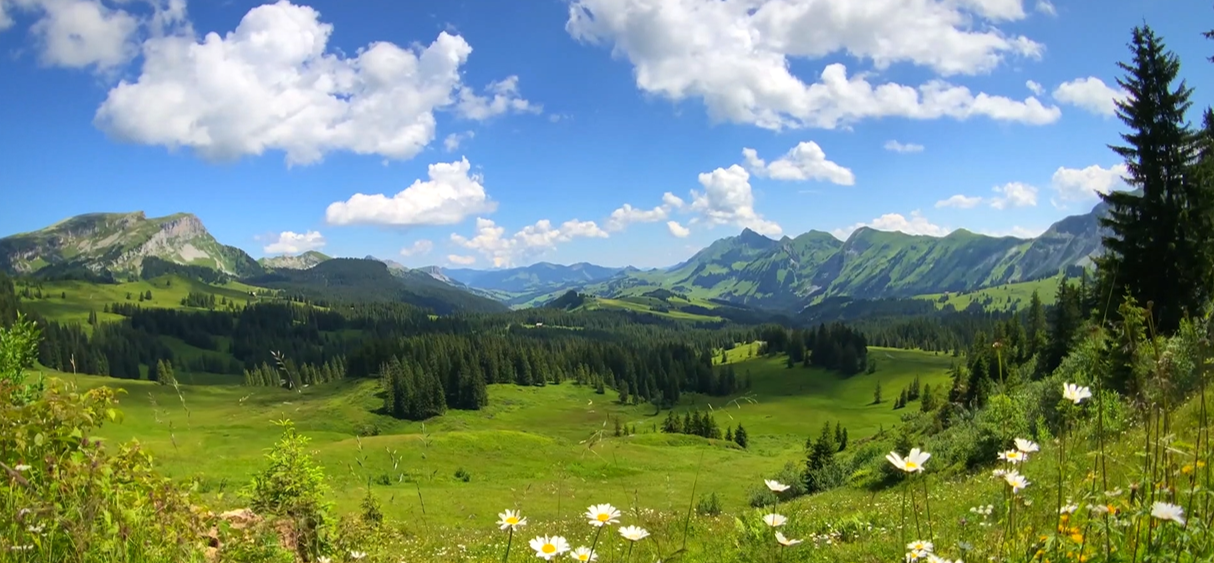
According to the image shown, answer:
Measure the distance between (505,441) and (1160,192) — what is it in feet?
213

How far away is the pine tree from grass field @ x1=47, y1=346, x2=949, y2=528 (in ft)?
73.6

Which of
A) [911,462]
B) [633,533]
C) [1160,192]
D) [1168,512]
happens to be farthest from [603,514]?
[1160,192]

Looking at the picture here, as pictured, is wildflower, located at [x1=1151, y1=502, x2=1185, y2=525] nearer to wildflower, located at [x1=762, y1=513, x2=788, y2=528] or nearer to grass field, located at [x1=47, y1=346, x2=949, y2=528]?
wildflower, located at [x1=762, y1=513, x2=788, y2=528]


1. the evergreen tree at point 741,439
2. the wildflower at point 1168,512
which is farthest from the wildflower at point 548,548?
the evergreen tree at point 741,439

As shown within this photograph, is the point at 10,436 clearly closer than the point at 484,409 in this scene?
Yes

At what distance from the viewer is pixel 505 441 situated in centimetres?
7581

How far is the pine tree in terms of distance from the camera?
29797mm

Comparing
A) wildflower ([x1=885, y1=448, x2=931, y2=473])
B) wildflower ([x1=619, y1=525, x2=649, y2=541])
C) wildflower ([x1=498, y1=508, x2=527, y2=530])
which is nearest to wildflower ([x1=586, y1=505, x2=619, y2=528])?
wildflower ([x1=619, y1=525, x2=649, y2=541])

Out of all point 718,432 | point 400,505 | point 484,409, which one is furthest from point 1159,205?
point 484,409

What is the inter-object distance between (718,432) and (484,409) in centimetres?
6318

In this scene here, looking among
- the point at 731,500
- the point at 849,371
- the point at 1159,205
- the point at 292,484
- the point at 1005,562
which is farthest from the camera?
the point at 849,371

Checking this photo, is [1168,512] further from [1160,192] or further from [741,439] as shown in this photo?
[741,439]

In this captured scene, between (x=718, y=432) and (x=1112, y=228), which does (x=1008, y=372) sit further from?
(x=718, y=432)

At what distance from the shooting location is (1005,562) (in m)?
3.43
